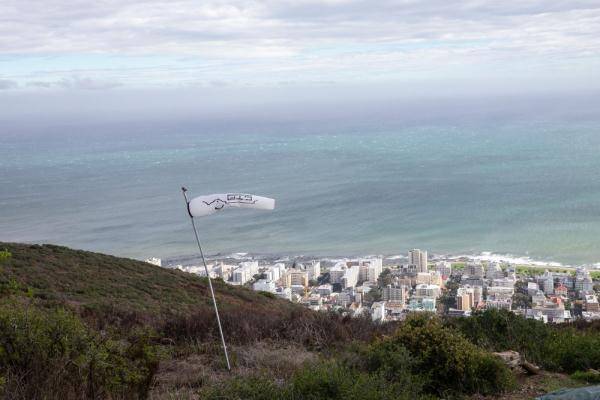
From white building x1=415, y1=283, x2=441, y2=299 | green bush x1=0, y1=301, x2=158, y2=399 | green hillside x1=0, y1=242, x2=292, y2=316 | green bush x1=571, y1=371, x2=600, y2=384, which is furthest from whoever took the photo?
white building x1=415, y1=283, x2=441, y2=299

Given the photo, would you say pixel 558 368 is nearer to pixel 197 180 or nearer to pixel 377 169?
pixel 197 180

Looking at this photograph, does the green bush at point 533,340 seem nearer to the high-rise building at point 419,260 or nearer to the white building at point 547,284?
the white building at point 547,284

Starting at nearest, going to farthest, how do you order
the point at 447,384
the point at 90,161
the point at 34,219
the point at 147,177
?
the point at 447,384, the point at 34,219, the point at 147,177, the point at 90,161

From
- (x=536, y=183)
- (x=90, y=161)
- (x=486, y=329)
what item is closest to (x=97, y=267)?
(x=486, y=329)

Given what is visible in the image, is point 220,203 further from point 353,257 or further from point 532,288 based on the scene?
point 353,257

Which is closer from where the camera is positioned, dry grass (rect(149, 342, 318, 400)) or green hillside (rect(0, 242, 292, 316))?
dry grass (rect(149, 342, 318, 400))

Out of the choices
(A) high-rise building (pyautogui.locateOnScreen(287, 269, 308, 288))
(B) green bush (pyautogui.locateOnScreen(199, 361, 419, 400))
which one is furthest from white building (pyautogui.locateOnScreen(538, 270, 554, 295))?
(B) green bush (pyautogui.locateOnScreen(199, 361, 419, 400))

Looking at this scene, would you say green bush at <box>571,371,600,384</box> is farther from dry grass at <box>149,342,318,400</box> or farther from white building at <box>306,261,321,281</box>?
white building at <box>306,261,321,281</box>
